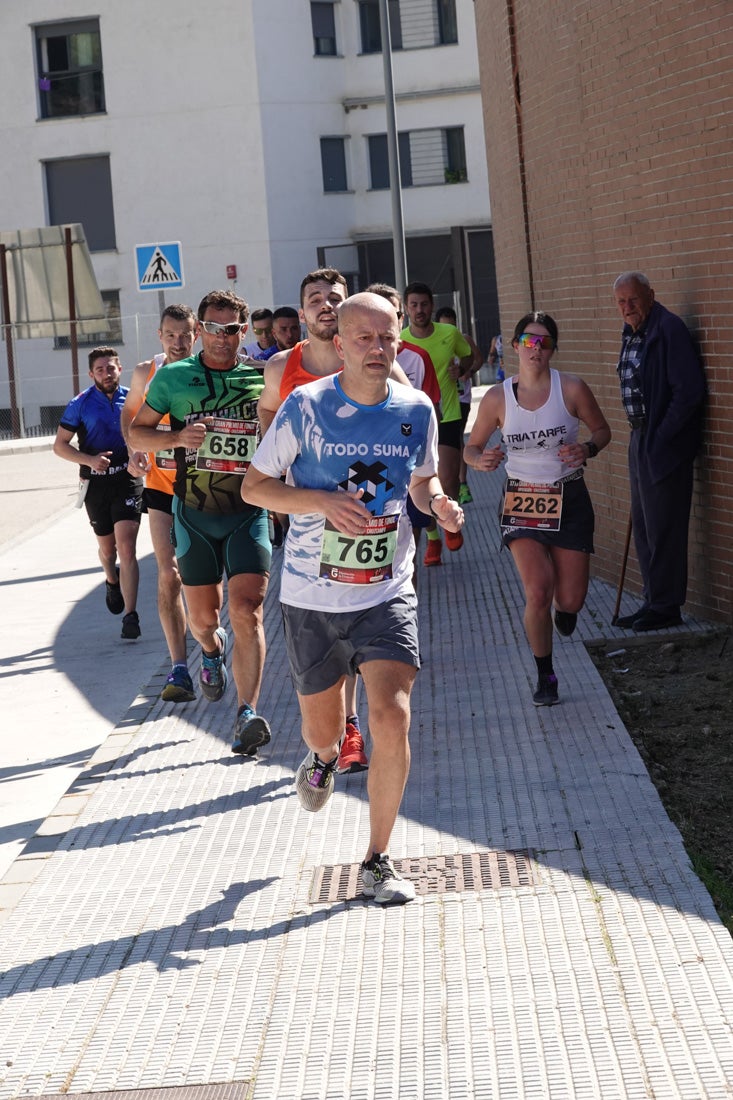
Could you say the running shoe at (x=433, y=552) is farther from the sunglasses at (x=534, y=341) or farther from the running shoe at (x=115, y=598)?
the sunglasses at (x=534, y=341)

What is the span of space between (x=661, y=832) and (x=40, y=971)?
7.34 feet

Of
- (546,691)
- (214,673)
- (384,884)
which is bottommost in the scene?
(384,884)

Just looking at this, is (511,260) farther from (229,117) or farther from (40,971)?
(229,117)

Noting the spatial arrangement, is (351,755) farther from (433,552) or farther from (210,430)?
(433,552)

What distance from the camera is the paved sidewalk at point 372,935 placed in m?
4.16

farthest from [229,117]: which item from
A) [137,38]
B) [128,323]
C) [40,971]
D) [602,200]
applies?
[40,971]

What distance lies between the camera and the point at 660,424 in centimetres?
945

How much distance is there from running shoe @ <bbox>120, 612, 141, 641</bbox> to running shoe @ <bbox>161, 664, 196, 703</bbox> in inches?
98.9

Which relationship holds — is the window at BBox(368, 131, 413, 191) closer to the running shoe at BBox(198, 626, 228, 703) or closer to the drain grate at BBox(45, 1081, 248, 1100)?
the running shoe at BBox(198, 626, 228, 703)

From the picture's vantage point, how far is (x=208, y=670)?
7918mm

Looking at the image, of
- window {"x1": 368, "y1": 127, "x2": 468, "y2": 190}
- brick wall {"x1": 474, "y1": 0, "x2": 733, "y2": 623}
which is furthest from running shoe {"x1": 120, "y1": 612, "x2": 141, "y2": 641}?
window {"x1": 368, "y1": 127, "x2": 468, "y2": 190}

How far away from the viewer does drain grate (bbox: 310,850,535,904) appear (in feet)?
17.9

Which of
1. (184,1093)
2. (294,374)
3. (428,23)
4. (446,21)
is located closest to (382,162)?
(428,23)

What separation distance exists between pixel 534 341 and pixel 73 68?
3824 centimetres
